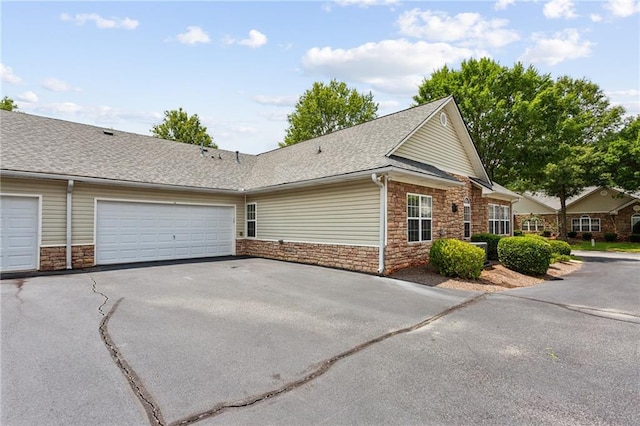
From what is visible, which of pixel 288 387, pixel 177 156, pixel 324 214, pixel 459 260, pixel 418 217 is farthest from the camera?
pixel 177 156

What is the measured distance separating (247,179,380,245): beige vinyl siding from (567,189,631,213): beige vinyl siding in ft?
100

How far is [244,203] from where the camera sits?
15039 millimetres

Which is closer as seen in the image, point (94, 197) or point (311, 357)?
point (311, 357)

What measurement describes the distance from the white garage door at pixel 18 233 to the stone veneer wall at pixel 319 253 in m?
7.13

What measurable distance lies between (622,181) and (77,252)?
35.4 metres

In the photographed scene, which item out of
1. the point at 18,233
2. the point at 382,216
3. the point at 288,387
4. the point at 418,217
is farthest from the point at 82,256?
the point at 418,217

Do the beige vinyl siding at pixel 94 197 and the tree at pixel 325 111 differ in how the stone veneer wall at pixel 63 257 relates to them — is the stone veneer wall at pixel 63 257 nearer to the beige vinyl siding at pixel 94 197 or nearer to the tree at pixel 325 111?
the beige vinyl siding at pixel 94 197

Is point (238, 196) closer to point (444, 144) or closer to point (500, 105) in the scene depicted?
point (444, 144)

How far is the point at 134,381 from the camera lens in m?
3.33

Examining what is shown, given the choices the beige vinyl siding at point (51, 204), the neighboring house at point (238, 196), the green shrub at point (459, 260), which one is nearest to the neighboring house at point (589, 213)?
the neighboring house at point (238, 196)

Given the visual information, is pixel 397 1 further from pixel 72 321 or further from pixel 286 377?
pixel 72 321

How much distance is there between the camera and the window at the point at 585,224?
30234 millimetres

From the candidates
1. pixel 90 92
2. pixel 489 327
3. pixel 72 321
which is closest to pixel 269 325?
pixel 72 321

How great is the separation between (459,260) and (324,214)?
4.64m
